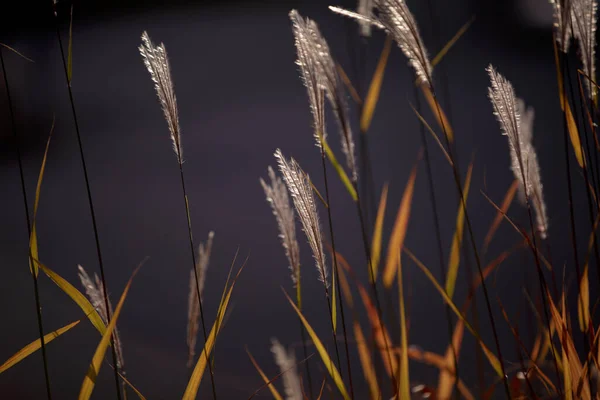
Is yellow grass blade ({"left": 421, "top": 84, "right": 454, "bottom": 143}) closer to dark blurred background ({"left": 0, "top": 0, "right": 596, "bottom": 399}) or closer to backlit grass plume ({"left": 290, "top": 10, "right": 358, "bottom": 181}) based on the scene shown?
backlit grass plume ({"left": 290, "top": 10, "right": 358, "bottom": 181})

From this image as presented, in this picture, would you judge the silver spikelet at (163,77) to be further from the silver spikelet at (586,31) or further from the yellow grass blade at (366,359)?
the silver spikelet at (586,31)

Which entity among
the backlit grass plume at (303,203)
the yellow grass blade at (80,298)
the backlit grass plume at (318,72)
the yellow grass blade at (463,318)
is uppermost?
the backlit grass plume at (318,72)

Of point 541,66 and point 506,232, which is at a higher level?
point 541,66

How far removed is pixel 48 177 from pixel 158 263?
49 cm

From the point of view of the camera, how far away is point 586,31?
1.93 feet

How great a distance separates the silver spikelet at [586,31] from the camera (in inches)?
23.0

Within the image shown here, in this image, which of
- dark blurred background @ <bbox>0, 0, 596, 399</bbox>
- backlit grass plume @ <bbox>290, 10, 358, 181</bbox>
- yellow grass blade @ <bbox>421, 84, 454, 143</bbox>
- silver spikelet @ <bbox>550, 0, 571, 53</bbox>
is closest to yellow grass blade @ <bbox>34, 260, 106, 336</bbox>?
backlit grass plume @ <bbox>290, 10, 358, 181</bbox>

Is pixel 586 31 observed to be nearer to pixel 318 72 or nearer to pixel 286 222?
pixel 318 72

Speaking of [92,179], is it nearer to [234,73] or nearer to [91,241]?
[91,241]

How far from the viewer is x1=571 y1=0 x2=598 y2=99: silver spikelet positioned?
0.58 m

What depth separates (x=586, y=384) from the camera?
63 centimetres

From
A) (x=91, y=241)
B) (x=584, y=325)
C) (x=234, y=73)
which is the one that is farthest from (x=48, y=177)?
(x=584, y=325)

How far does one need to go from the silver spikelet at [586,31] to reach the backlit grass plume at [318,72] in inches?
11.5

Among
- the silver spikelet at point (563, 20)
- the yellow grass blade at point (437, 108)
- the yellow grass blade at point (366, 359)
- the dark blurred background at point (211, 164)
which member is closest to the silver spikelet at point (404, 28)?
the yellow grass blade at point (437, 108)
